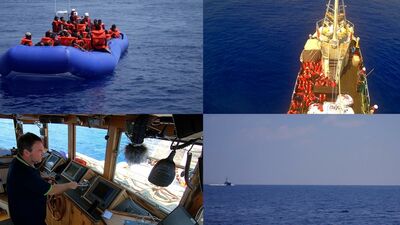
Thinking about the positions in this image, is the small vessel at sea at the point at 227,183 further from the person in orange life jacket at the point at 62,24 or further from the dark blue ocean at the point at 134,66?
the person in orange life jacket at the point at 62,24

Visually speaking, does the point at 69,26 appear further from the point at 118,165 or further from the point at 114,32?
the point at 118,165

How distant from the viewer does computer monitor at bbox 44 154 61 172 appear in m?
3.32

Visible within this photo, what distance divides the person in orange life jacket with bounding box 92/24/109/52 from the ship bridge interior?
0.43 m

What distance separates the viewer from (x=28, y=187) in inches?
114

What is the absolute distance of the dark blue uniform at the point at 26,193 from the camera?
9.41 feet

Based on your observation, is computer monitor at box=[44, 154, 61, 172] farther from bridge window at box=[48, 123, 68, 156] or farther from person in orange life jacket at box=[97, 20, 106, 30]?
person in orange life jacket at box=[97, 20, 106, 30]

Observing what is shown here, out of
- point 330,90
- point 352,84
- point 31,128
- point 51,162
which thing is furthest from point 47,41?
point 352,84

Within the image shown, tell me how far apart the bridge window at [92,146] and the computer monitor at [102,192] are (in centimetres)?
7

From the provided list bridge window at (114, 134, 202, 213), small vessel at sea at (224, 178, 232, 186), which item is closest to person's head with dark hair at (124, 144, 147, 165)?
bridge window at (114, 134, 202, 213)

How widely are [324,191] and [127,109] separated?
1.26 m

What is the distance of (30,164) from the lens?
288 cm

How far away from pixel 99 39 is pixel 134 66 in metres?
0.29

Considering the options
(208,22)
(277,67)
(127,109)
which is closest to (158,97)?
(127,109)

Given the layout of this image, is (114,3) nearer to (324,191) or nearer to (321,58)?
(321,58)
